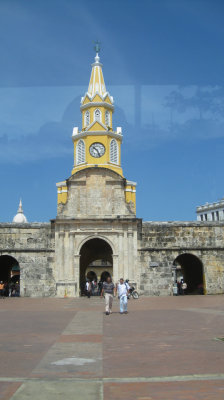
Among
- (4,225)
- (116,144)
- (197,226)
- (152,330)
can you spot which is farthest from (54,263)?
(152,330)

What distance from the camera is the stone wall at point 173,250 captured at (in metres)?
30.9

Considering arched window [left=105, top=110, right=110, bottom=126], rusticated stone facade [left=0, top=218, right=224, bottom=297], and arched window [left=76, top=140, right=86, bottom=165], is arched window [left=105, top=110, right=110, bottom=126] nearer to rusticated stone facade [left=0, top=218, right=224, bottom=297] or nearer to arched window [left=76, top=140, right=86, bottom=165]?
arched window [left=76, top=140, right=86, bottom=165]

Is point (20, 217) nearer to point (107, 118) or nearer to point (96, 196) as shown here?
point (107, 118)

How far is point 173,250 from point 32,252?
10377 mm

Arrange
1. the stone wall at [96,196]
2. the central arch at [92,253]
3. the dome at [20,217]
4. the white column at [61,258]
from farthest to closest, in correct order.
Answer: the dome at [20,217] < the central arch at [92,253] < the stone wall at [96,196] < the white column at [61,258]

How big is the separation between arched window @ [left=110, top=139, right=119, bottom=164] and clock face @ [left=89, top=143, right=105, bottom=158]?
1.11 metres

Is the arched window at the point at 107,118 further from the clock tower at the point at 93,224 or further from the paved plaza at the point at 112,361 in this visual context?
the paved plaza at the point at 112,361

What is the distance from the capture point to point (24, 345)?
31.1 feet

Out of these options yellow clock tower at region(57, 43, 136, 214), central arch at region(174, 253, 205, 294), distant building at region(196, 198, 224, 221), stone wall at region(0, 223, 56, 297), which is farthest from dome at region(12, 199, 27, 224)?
stone wall at region(0, 223, 56, 297)

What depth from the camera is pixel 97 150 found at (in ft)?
137

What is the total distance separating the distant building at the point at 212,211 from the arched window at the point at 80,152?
44158 mm

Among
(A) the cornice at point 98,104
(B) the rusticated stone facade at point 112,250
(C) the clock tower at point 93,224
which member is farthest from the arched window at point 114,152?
(B) the rusticated stone facade at point 112,250

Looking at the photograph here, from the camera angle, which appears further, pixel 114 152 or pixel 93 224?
pixel 114 152

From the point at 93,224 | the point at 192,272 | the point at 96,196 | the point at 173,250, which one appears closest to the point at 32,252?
the point at 93,224
